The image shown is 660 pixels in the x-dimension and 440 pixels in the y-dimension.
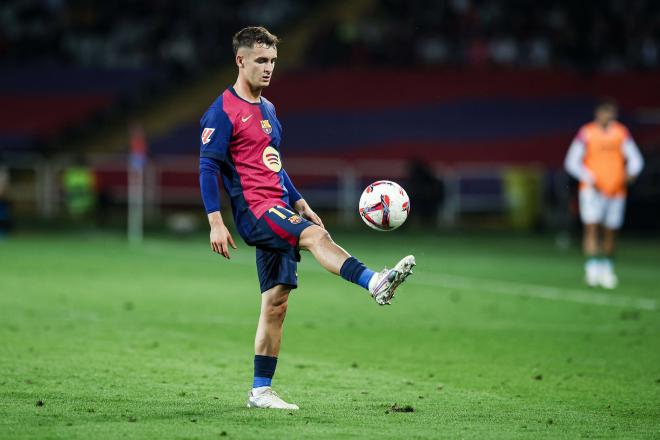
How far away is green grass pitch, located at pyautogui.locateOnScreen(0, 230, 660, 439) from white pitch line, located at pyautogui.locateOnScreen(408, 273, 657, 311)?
0.04 meters

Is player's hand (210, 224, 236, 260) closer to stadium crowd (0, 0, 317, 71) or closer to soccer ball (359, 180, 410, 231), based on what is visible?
soccer ball (359, 180, 410, 231)

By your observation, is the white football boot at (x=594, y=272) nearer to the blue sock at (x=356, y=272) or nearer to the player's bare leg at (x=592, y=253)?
the player's bare leg at (x=592, y=253)

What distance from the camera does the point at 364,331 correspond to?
38.2 feet

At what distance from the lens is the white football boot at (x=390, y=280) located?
6.52m

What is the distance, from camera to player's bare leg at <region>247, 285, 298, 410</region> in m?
7.24

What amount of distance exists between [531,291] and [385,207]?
884 cm

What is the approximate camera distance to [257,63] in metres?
7.17

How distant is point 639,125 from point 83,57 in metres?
18.2

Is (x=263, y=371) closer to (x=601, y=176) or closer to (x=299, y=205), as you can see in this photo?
(x=299, y=205)

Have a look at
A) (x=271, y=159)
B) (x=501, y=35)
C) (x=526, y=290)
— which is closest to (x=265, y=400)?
(x=271, y=159)

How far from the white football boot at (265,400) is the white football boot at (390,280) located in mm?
1071

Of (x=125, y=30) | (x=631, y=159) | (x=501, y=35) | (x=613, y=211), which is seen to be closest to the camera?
(x=631, y=159)

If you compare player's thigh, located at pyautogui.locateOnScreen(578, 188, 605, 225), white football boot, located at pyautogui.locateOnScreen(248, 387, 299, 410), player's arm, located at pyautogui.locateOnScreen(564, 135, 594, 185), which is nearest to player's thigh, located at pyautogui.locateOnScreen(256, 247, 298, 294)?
white football boot, located at pyautogui.locateOnScreen(248, 387, 299, 410)

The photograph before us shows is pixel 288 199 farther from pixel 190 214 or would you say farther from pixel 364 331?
pixel 190 214
